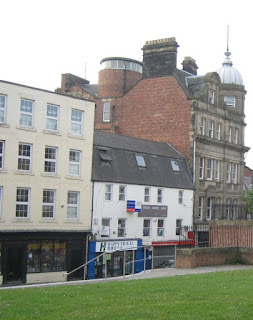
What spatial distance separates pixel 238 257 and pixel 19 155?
15.3 meters

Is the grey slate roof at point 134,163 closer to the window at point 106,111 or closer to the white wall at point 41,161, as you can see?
the white wall at point 41,161

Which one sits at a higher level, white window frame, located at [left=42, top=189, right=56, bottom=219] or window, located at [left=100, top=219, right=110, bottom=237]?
white window frame, located at [left=42, top=189, right=56, bottom=219]

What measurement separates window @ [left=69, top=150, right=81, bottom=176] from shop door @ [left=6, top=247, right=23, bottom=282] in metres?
6.71

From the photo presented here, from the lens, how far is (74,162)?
125ft

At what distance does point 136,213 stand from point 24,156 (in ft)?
36.4

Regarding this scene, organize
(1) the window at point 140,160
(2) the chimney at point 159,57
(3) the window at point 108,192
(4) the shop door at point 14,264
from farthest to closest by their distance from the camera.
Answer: (2) the chimney at point 159,57 → (1) the window at point 140,160 → (3) the window at point 108,192 → (4) the shop door at point 14,264

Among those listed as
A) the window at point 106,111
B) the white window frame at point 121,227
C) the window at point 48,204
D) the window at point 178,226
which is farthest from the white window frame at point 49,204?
the window at point 106,111

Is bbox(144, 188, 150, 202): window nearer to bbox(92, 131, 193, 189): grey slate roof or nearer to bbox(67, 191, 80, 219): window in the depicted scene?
bbox(92, 131, 193, 189): grey slate roof

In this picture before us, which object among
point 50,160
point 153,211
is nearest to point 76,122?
point 50,160

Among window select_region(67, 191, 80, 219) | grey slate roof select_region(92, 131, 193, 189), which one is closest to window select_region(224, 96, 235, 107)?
grey slate roof select_region(92, 131, 193, 189)

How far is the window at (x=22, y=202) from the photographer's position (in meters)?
34.6

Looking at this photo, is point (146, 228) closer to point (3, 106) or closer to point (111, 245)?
point (111, 245)

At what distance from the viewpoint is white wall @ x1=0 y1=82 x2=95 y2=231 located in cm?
3406

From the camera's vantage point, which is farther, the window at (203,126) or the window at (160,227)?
the window at (203,126)
